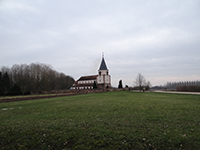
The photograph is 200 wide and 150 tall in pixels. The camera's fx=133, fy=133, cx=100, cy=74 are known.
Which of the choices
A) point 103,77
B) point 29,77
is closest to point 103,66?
point 103,77

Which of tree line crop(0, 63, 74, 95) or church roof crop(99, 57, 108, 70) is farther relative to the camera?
church roof crop(99, 57, 108, 70)

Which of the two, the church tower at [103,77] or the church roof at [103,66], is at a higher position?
the church roof at [103,66]

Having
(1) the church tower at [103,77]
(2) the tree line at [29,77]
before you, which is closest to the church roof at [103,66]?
(1) the church tower at [103,77]

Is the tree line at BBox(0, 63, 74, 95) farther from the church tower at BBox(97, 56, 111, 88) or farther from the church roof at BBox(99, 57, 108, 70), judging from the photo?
the church roof at BBox(99, 57, 108, 70)

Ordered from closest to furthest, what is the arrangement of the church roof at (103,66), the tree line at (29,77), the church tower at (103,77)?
the tree line at (29,77)
the church tower at (103,77)
the church roof at (103,66)

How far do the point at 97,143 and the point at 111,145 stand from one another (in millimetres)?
555

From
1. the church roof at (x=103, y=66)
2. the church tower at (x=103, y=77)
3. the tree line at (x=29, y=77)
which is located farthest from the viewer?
the church roof at (x=103, y=66)

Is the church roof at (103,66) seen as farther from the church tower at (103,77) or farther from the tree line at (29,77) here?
the tree line at (29,77)

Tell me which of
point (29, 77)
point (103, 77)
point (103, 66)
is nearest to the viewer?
point (29, 77)

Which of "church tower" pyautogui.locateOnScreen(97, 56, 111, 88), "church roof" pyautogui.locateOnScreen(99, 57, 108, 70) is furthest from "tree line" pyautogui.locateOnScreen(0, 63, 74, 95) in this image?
"church roof" pyautogui.locateOnScreen(99, 57, 108, 70)

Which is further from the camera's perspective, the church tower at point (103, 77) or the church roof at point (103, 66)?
the church roof at point (103, 66)

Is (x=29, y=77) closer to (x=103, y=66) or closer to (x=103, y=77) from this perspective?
(x=103, y=77)

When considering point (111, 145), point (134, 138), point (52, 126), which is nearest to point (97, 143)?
point (111, 145)

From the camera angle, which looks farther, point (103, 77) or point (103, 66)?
point (103, 66)
